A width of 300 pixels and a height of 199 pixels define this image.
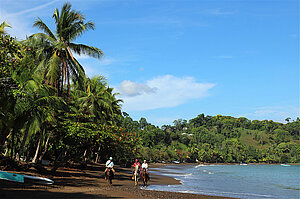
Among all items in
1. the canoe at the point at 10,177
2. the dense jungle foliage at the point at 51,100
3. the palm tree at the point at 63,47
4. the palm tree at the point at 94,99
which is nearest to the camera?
the dense jungle foliage at the point at 51,100

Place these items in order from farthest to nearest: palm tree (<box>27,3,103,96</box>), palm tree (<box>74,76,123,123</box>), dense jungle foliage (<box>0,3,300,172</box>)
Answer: palm tree (<box>74,76,123,123</box>), palm tree (<box>27,3,103,96</box>), dense jungle foliage (<box>0,3,300,172</box>)

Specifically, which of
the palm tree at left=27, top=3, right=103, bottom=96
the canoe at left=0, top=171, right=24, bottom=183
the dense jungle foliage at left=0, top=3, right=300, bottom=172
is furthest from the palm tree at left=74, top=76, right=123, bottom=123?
the canoe at left=0, top=171, right=24, bottom=183

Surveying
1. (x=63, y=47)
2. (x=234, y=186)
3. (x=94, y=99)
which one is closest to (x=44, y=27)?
(x=63, y=47)

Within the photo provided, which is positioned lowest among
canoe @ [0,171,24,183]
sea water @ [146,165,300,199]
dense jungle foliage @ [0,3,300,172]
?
sea water @ [146,165,300,199]

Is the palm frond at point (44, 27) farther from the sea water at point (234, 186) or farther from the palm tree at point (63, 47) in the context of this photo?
the sea water at point (234, 186)

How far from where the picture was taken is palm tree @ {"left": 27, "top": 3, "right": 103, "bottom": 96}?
873 inches

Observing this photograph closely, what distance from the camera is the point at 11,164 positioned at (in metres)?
18.0

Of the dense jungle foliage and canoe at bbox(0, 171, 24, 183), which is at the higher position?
the dense jungle foliage

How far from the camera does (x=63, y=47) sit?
22281 mm

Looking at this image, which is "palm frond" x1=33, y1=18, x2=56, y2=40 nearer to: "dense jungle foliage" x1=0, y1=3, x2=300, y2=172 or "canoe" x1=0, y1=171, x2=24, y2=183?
"dense jungle foliage" x1=0, y1=3, x2=300, y2=172

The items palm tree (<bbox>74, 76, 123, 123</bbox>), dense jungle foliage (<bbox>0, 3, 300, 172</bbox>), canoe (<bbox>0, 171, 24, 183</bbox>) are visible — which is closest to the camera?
dense jungle foliage (<bbox>0, 3, 300, 172</bbox>)

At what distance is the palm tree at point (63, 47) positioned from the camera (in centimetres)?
2217

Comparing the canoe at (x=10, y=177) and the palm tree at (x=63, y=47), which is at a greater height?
the palm tree at (x=63, y=47)

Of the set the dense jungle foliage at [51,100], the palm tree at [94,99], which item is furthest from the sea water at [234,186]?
the palm tree at [94,99]
